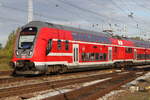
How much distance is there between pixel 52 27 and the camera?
17.0 metres

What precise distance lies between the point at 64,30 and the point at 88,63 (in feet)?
13.6

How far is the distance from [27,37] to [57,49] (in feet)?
7.25

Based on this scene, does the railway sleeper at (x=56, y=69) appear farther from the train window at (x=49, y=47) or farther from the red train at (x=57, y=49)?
the train window at (x=49, y=47)

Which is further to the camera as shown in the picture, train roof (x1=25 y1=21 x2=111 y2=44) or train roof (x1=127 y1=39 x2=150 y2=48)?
train roof (x1=127 y1=39 x2=150 y2=48)

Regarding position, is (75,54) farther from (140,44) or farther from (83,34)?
(140,44)

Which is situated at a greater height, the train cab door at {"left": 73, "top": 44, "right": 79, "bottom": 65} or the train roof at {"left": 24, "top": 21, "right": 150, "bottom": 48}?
the train roof at {"left": 24, "top": 21, "right": 150, "bottom": 48}

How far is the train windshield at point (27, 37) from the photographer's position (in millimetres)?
15966

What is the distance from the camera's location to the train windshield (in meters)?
16.0

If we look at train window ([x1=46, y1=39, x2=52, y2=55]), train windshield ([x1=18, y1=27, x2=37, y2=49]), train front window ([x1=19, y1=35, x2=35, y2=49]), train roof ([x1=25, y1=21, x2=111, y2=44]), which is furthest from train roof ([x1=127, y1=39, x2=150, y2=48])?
train front window ([x1=19, y1=35, x2=35, y2=49])

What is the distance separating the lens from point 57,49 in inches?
666

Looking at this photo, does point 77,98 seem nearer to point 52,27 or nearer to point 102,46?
point 52,27

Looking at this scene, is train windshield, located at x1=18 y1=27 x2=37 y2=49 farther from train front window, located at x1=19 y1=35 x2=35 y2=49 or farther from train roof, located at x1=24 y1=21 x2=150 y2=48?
train roof, located at x1=24 y1=21 x2=150 y2=48

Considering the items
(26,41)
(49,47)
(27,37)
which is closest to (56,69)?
(49,47)

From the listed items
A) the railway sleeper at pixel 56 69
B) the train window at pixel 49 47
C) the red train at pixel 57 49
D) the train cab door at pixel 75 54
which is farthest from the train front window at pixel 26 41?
the train cab door at pixel 75 54
